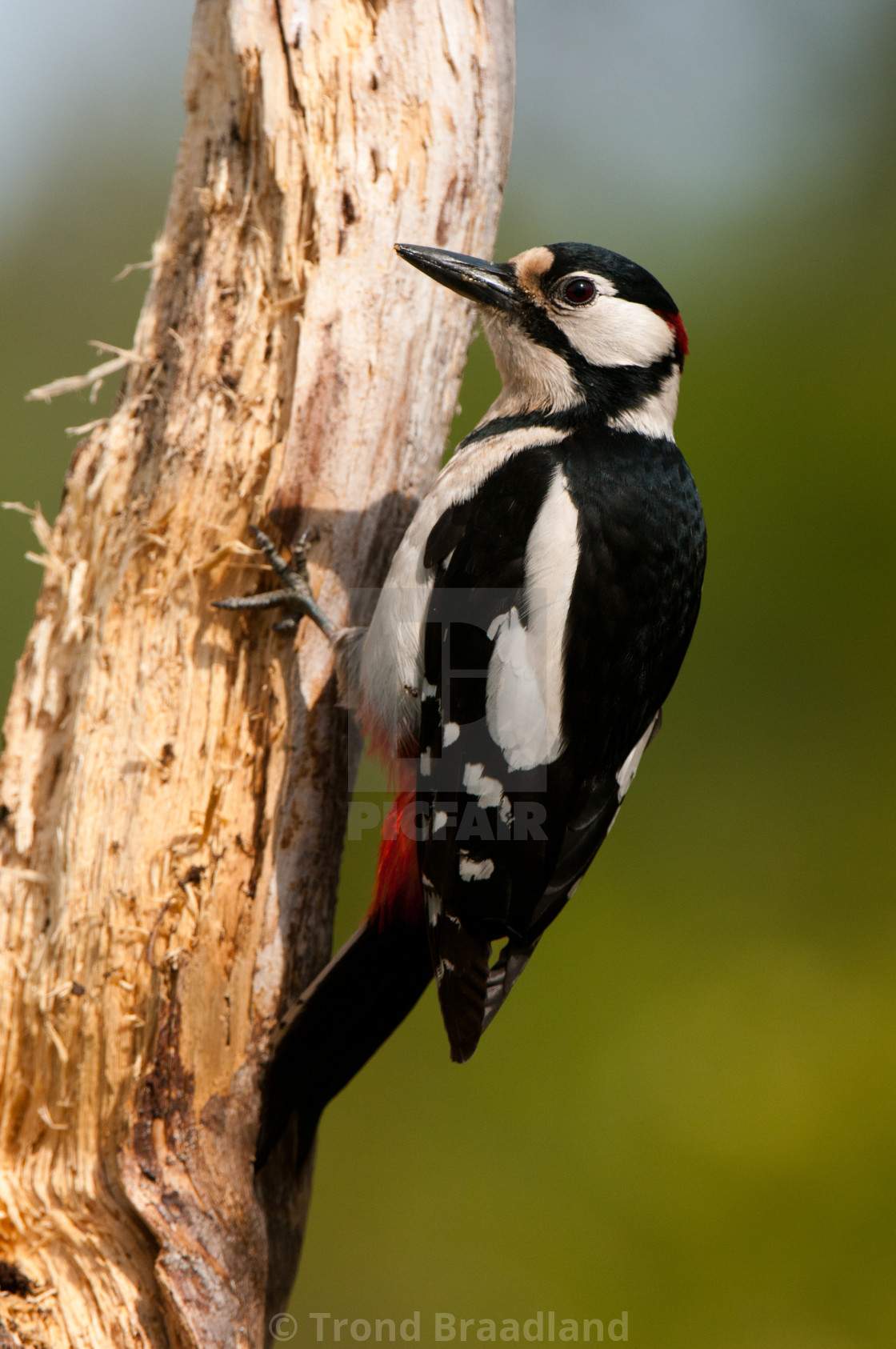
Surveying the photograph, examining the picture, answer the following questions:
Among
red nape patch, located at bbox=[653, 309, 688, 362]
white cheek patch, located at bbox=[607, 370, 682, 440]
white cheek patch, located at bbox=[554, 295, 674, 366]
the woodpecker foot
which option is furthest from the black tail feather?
red nape patch, located at bbox=[653, 309, 688, 362]

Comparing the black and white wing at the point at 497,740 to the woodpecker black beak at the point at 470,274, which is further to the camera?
the woodpecker black beak at the point at 470,274

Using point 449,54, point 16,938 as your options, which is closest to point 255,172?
point 449,54

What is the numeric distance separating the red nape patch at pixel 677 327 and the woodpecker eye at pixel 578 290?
16 centimetres

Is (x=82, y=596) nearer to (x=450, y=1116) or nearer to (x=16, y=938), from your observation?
(x=16, y=938)

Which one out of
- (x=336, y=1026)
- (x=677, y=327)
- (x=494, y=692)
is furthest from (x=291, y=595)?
A: (x=677, y=327)

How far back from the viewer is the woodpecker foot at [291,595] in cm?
212

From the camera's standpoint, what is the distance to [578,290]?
228cm

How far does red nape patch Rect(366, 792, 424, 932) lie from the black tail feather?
3 centimetres

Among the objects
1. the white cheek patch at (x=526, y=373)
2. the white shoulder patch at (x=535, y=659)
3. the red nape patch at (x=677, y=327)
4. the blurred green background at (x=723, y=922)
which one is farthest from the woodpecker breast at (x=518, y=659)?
the blurred green background at (x=723, y=922)

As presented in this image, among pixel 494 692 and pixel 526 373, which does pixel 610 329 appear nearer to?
pixel 526 373

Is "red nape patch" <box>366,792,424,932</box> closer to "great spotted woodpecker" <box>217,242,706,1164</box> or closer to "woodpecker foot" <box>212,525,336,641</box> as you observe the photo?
"great spotted woodpecker" <box>217,242,706,1164</box>

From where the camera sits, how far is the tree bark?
1.92 metres

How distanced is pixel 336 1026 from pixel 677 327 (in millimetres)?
1699

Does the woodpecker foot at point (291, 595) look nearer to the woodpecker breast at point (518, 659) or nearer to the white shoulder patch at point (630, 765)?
the woodpecker breast at point (518, 659)
